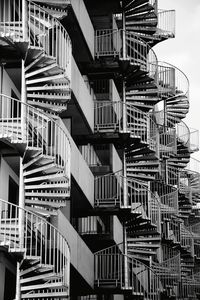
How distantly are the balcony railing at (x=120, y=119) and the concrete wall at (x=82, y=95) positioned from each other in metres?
0.55

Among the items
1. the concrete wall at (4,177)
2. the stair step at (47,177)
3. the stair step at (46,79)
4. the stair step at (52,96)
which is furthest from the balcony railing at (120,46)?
the concrete wall at (4,177)

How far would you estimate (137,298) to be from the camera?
3195 centimetres

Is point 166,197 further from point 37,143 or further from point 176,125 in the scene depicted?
point 37,143

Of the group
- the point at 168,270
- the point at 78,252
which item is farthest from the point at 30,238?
the point at 168,270

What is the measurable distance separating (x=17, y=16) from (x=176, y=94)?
21674 mm

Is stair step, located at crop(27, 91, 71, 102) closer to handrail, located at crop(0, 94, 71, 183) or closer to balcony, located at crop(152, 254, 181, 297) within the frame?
handrail, located at crop(0, 94, 71, 183)

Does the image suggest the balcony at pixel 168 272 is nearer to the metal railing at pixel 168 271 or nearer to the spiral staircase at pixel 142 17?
the metal railing at pixel 168 271

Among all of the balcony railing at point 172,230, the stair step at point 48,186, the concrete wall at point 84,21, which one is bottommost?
the stair step at point 48,186

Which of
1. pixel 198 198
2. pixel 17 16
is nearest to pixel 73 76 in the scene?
pixel 17 16

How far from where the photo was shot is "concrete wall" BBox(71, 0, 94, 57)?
93.0 ft

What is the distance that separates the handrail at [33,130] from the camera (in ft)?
69.3

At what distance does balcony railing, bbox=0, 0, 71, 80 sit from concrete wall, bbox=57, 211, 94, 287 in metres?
4.40

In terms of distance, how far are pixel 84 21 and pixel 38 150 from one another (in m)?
9.69

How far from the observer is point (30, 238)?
21.5 metres
